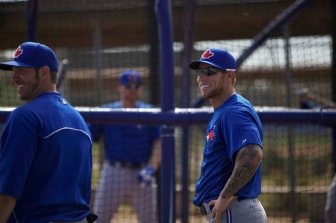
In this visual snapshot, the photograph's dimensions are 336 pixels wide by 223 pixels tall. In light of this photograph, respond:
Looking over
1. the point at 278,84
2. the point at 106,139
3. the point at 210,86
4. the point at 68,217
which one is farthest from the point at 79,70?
the point at 68,217

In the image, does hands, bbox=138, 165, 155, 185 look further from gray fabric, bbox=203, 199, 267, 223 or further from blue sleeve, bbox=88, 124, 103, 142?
gray fabric, bbox=203, 199, 267, 223

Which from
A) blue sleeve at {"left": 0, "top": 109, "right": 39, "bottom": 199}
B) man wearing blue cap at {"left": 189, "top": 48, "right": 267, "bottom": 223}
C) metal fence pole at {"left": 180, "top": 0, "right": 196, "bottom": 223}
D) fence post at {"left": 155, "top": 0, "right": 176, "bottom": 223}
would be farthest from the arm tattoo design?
metal fence pole at {"left": 180, "top": 0, "right": 196, "bottom": 223}

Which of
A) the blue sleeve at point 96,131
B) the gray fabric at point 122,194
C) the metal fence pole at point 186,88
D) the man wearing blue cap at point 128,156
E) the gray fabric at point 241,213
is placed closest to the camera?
the gray fabric at point 241,213

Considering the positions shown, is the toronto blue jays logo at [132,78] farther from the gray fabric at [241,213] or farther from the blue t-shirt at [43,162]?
the blue t-shirt at [43,162]

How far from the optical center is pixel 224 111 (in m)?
3.74

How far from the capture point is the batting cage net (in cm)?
588

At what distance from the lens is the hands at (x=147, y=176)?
6.25 meters

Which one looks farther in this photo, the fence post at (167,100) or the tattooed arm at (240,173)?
the fence post at (167,100)

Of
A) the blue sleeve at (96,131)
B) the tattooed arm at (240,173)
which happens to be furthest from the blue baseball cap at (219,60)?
the blue sleeve at (96,131)

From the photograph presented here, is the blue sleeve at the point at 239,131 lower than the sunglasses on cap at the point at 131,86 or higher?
lower

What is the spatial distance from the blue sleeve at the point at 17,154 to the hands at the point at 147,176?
314cm

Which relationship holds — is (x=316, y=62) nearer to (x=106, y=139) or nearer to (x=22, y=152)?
(x=106, y=139)

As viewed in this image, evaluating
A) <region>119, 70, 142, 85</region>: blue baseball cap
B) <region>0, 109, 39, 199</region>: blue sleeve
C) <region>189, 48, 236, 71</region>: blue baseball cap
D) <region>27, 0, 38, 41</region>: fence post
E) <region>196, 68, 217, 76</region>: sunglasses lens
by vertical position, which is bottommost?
<region>0, 109, 39, 199</region>: blue sleeve

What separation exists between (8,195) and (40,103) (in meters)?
0.48
